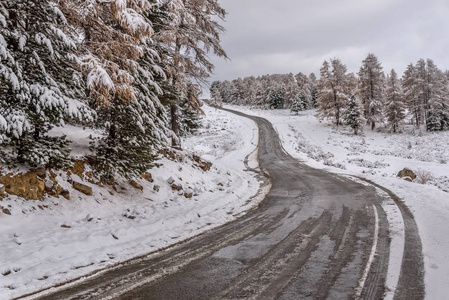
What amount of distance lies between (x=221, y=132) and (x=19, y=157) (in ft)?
123

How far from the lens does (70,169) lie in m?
7.57

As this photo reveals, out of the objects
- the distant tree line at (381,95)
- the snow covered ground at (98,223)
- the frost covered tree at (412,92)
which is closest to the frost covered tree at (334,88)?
the distant tree line at (381,95)

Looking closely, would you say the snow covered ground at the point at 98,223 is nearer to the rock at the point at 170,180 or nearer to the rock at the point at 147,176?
the rock at the point at 170,180

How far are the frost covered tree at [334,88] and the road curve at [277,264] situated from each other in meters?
40.1

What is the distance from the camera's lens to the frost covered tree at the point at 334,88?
4416 cm

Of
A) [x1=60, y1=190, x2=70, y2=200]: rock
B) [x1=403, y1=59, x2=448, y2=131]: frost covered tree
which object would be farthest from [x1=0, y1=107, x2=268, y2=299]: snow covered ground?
[x1=403, y1=59, x2=448, y2=131]: frost covered tree

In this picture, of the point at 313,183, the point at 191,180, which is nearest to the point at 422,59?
the point at 313,183

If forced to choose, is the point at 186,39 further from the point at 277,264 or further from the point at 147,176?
the point at 277,264

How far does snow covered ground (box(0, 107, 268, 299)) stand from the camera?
14.5 feet

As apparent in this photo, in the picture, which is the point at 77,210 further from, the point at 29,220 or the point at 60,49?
the point at 60,49

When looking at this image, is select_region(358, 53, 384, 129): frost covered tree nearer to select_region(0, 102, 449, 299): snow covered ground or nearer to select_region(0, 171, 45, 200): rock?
select_region(0, 102, 449, 299): snow covered ground

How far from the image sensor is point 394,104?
139 feet

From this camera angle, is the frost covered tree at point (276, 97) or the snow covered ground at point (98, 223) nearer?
the snow covered ground at point (98, 223)

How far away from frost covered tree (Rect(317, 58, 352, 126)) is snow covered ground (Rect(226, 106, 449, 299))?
356 cm
